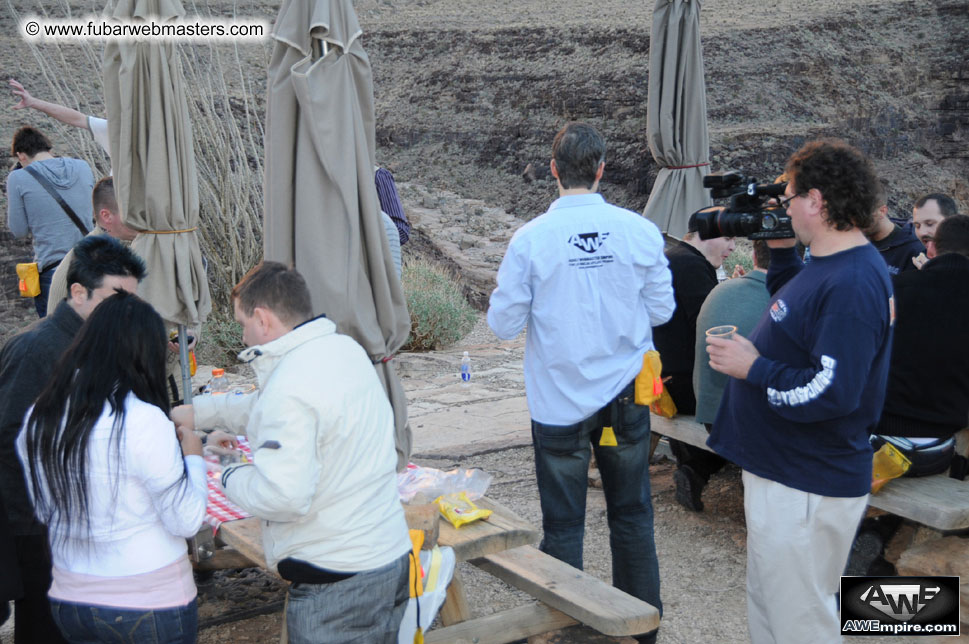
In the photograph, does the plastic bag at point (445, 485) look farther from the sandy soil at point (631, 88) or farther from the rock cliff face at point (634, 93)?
the sandy soil at point (631, 88)

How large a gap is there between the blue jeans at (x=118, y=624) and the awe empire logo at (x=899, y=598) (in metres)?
2.64

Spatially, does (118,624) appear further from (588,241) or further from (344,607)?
(588,241)

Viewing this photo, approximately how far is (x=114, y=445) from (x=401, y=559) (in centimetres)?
83

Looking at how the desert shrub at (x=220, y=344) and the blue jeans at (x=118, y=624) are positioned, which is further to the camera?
the desert shrub at (x=220, y=344)

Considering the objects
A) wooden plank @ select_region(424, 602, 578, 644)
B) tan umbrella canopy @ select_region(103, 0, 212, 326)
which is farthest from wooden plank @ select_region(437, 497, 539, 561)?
tan umbrella canopy @ select_region(103, 0, 212, 326)

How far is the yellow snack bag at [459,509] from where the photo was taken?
10.5 feet

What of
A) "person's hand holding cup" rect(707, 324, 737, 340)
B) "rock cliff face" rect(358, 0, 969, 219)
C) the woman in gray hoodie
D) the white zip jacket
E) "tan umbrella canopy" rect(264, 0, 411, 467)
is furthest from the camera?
"rock cliff face" rect(358, 0, 969, 219)

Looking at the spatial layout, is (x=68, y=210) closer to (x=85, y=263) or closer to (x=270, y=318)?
(x=85, y=263)

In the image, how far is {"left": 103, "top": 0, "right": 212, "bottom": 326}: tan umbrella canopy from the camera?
465cm

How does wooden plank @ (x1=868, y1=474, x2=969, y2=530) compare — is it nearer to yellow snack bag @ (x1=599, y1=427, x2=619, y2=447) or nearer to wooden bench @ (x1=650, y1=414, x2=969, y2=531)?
wooden bench @ (x1=650, y1=414, x2=969, y2=531)

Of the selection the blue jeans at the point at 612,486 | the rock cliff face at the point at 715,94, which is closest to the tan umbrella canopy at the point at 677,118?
the blue jeans at the point at 612,486

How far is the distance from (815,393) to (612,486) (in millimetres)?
1015

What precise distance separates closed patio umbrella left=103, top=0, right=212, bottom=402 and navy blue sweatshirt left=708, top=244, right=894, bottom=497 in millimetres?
2944

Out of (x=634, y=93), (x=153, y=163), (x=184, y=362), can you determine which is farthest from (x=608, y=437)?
(x=634, y=93)
